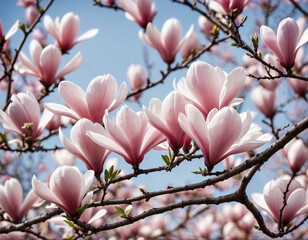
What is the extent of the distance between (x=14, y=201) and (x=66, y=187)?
0.59 meters

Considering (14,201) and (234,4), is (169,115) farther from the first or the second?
(14,201)

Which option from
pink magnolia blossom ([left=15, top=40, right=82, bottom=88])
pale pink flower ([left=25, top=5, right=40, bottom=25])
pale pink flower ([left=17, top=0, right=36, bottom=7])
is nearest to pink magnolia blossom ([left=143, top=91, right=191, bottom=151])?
pink magnolia blossom ([left=15, top=40, right=82, bottom=88])

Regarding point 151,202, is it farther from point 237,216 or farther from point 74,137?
point 74,137

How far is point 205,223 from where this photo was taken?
372 centimetres

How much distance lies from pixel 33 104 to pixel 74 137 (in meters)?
0.46

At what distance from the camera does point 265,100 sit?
2475 millimetres

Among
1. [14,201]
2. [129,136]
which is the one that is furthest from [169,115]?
[14,201]

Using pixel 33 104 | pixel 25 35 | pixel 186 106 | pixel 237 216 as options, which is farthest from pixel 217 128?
pixel 237 216

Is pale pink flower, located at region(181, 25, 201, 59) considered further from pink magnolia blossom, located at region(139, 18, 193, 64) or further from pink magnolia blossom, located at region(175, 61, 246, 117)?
pink magnolia blossom, located at region(175, 61, 246, 117)

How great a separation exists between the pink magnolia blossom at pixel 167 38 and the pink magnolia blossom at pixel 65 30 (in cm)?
38

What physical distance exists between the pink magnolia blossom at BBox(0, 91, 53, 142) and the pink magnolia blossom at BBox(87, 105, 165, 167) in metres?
0.47

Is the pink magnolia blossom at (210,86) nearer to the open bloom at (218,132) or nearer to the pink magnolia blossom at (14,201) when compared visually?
the open bloom at (218,132)

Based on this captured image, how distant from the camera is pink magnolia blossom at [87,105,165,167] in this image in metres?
0.91

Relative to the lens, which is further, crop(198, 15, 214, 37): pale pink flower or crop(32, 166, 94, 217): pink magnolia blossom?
crop(198, 15, 214, 37): pale pink flower
